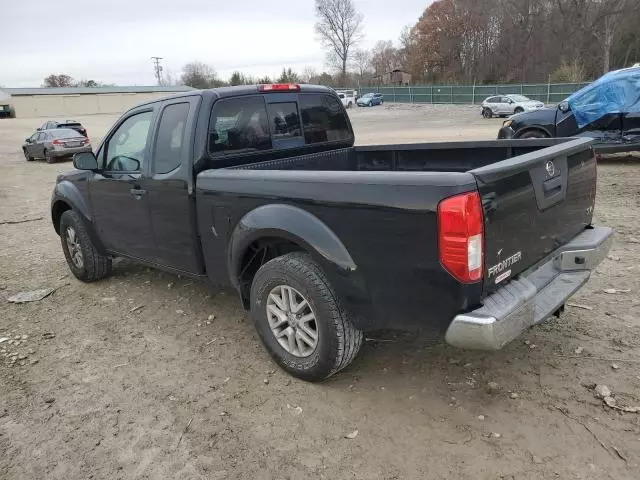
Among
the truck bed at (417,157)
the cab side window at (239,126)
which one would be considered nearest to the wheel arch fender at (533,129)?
the truck bed at (417,157)

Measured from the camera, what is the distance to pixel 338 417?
3.03 m

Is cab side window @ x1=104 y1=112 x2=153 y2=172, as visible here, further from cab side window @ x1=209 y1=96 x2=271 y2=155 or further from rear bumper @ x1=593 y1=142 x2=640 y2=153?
rear bumper @ x1=593 y1=142 x2=640 y2=153

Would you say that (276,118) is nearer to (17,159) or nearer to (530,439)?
(530,439)

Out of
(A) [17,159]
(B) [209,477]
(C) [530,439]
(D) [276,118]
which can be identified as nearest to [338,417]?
(B) [209,477]

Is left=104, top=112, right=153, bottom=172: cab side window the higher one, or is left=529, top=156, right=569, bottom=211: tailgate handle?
left=104, top=112, right=153, bottom=172: cab side window

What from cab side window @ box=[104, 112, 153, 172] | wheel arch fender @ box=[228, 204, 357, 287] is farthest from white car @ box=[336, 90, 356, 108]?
wheel arch fender @ box=[228, 204, 357, 287]

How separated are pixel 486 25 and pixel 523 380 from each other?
2961 inches

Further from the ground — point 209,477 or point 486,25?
point 486,25

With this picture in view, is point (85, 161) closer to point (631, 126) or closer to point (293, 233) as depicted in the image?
point (293, 233)

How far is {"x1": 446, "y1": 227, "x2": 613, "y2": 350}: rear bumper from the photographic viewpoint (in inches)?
99.0

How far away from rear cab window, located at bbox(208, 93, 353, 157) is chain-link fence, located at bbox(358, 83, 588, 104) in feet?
136

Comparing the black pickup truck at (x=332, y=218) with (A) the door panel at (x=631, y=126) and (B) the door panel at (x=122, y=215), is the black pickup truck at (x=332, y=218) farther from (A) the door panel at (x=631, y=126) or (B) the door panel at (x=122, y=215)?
(A) the door panel at (x=631, y=126)

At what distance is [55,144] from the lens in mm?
21250

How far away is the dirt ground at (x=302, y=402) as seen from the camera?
2650mm
